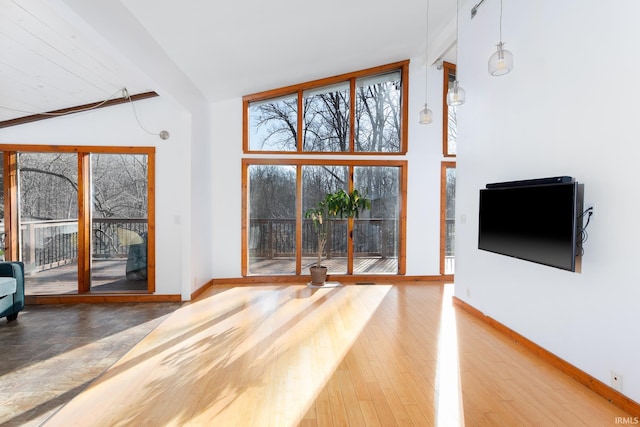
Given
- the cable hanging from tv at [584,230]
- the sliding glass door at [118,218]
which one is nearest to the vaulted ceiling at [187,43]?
the sliding glass door at [118,218]

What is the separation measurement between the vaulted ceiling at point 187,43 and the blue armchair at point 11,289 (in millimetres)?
1938

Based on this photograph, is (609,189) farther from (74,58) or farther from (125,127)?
(125,127)

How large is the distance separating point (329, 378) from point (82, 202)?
402cm

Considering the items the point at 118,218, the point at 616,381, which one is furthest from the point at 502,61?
the point at 118,218

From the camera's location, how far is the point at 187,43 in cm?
341

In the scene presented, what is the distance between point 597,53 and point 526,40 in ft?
3.09

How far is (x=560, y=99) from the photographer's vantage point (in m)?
2.83

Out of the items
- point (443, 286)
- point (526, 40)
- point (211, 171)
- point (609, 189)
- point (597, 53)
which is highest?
point (526, 40)

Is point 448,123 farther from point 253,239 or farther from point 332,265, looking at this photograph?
point 253,239

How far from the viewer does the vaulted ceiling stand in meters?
2.65

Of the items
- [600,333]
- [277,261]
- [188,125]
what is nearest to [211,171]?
[188,125]

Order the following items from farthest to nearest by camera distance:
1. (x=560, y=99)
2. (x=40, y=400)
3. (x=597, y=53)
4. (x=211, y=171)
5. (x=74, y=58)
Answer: (x=211, y=171)
(x=74, y=58)
(x=560, y=99)
(x=597, y=53)
(x=40, y=400)

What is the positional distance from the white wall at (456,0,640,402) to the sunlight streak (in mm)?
606

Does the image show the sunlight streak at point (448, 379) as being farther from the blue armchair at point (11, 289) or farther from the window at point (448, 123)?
the blue armchair at point (11, 289)
